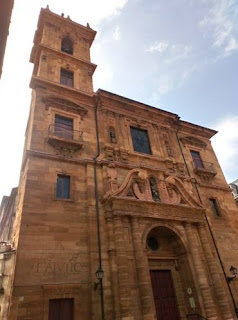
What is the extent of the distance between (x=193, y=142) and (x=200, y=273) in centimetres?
1171

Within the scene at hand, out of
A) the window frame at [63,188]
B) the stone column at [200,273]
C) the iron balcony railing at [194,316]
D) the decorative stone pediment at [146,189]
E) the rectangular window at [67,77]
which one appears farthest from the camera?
the rectangular window at [67,77]

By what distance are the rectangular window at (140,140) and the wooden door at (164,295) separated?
845 cm

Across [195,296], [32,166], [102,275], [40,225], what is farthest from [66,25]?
[195,296]

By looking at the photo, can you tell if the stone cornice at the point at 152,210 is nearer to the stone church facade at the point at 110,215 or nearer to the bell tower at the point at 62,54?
the stone church facade at the point at 110,215

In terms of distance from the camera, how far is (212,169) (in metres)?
20.8

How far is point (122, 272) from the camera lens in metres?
11.4

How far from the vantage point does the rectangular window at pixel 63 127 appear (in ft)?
50.7

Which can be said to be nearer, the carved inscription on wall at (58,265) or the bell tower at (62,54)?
the carved inscription on wall at (58,265)

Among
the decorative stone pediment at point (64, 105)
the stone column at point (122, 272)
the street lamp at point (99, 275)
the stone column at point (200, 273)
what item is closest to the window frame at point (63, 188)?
the stone column at point (122, 272)

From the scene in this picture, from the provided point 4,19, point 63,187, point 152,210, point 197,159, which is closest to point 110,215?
point 152,210

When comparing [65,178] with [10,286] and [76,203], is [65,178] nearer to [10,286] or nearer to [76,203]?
[76,203]

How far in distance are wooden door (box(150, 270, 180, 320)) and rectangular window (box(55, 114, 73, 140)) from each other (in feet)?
31.5

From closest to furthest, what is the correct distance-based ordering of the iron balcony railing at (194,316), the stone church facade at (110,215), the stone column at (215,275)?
1. the stone church facade at (110,215)
2. the iron balcony railing at (194,316)
3. the stone column at (215,275)

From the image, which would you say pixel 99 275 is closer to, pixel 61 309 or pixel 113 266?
pixel 113 266
